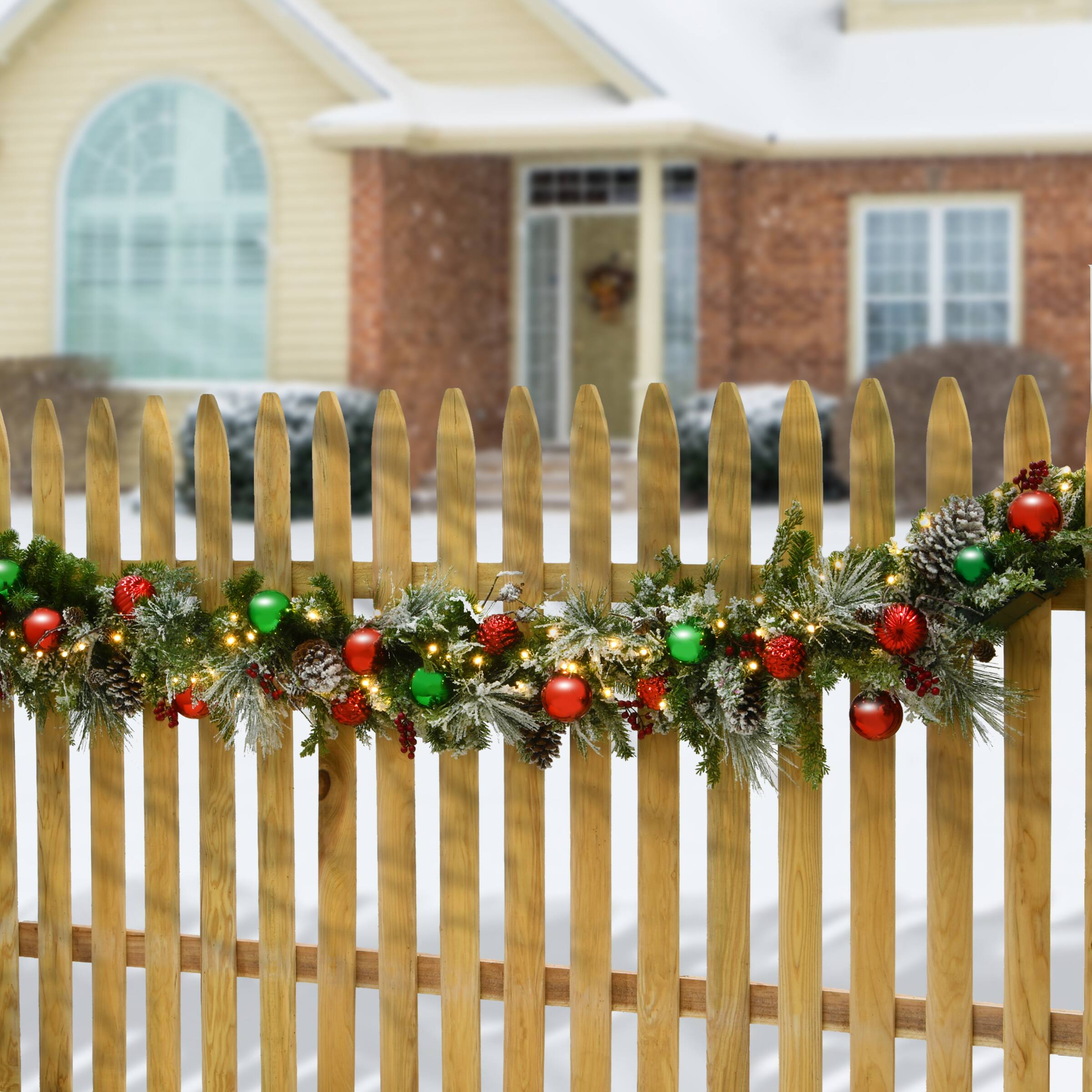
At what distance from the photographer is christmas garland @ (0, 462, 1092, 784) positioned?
3213 mm

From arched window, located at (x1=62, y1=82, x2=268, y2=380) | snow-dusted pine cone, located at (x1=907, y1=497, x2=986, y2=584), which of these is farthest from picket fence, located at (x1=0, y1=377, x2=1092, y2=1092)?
arched window, located at (x1=62, y1=82, x2=268, y2=380)

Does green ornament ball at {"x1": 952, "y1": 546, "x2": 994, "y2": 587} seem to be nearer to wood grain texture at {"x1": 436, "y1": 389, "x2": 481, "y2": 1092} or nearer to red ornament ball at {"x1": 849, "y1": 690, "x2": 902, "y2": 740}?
red ornament ball at {"x1": 849, "y1": 690, "x2": 902, "y2": 740}

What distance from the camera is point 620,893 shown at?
546cm

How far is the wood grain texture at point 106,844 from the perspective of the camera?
153 inches

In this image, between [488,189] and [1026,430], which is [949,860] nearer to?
[1026,430]

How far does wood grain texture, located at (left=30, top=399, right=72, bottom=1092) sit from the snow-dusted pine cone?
216 centimetres

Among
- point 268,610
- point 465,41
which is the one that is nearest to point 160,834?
point 268,610

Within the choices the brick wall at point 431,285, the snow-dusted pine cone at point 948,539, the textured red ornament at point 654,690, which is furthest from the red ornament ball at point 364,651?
the brick wall at point 431,285

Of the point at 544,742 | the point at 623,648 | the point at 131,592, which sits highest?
the point at 131,592

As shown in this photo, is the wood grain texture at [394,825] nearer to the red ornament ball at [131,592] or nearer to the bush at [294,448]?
the red ornament ball at [131,592]

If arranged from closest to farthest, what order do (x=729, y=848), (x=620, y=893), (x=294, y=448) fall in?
(x=729, y=848)
(x=620, y=893)
(x=294, y=448)

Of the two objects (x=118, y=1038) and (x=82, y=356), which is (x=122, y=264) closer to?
(x=82, y=356)

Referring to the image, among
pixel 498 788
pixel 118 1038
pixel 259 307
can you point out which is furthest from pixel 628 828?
pixel 259 307

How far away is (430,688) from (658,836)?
2.04ft
